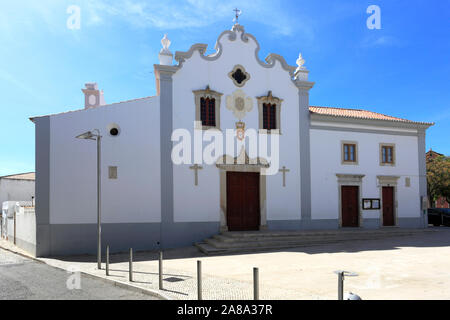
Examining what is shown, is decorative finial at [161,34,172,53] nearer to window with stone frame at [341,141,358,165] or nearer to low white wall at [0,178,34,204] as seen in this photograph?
window with stone frame at [341,141,358,165]

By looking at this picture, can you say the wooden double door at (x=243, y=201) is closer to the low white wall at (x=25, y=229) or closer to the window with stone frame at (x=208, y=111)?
the window with stone frame at (x=208, y=111)

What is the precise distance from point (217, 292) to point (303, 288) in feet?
6.36

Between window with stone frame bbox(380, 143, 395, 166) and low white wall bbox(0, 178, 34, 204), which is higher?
window with stone frame bbox(380, 143, 395, 166)

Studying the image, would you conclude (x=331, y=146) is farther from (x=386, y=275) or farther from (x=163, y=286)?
(x=163, y=286)

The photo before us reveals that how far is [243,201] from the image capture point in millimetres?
17297

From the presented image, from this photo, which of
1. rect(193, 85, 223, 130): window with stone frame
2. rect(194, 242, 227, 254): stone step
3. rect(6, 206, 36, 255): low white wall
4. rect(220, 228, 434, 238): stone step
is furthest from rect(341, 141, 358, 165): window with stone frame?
rect(6, 206, 36, 255): low white wall

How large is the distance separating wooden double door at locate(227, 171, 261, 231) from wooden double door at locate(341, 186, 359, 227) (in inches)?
199

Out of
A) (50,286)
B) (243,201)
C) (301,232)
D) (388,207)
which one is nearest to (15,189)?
(243,201)

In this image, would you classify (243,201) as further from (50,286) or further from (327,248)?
(50,286)

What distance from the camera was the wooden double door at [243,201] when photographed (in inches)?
671

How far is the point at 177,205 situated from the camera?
15.9 meters

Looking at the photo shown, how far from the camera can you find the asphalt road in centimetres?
768

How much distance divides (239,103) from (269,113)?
174cm
